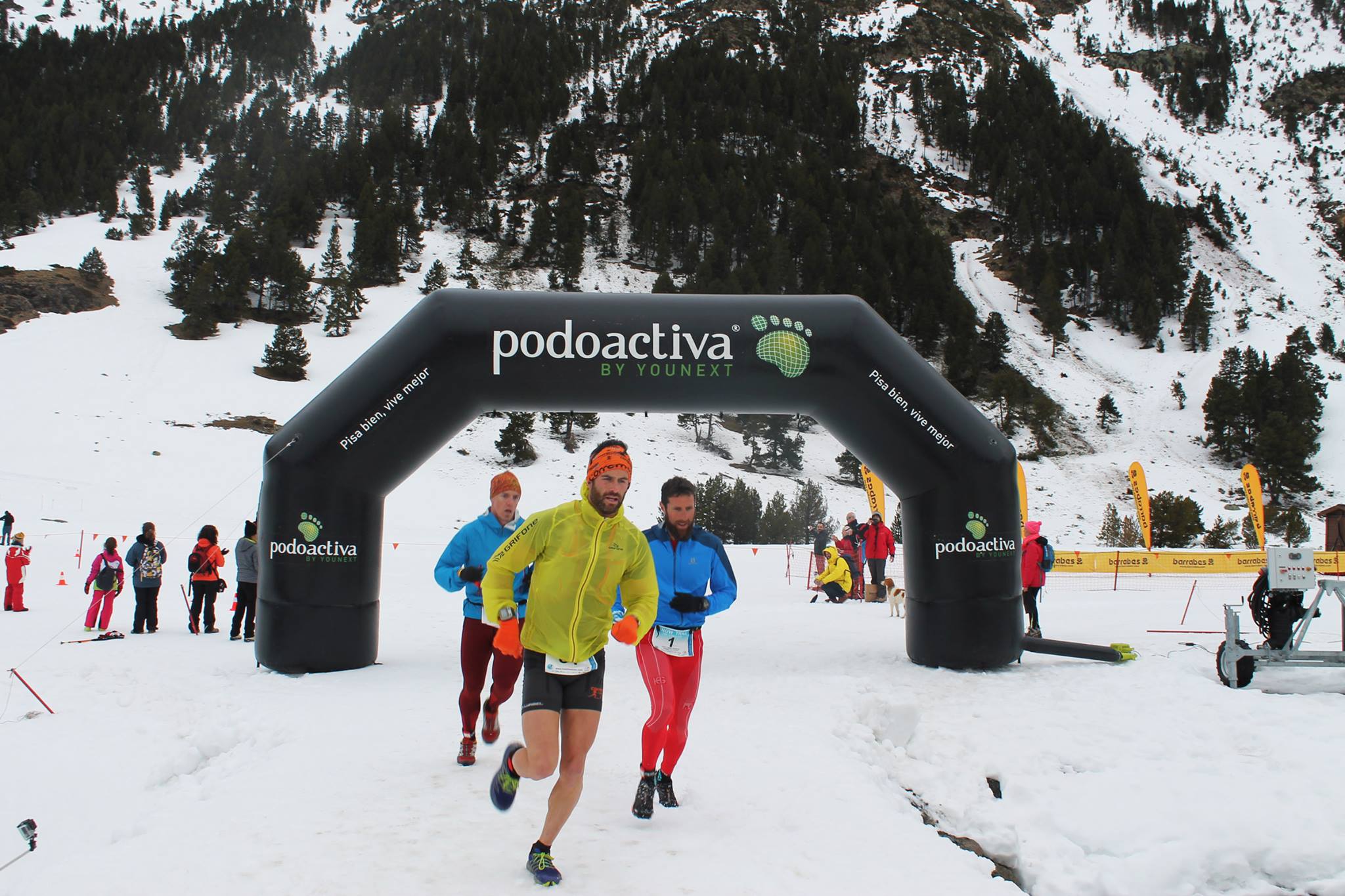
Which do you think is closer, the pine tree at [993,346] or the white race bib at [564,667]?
the white race bib at [564,667]

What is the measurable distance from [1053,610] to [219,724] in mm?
12600

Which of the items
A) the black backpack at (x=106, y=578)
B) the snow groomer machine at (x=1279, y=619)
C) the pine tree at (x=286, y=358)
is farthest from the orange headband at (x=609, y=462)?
the pine tree at (x=286, y=358)

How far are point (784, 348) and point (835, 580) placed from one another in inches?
318

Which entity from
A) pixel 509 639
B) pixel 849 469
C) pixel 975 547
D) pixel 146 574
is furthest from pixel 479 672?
pixel 849 469

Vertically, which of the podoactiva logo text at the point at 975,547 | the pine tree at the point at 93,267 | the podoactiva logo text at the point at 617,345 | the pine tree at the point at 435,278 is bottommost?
the podoactiva logo text at the point at 975,547

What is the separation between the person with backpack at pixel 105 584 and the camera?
10.3 meters

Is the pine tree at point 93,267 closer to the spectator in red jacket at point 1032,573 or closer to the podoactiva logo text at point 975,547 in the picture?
the spectator in red jacket at point 1032,573

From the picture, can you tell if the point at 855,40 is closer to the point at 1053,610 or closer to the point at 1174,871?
the point at 1053,610

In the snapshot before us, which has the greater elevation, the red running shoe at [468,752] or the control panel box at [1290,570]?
the control panel box at [1290,570]

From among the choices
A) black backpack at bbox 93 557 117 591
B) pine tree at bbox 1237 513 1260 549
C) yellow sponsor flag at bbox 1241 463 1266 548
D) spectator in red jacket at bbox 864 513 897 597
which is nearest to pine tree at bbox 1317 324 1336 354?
pine tree at bbox 1237 513 1260 549

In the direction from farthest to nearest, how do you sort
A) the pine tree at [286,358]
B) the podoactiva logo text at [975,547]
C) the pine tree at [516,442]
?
the pine tree at [286,358] < the pine tree at [516,442] < the podoactiva logo text at [975,547]

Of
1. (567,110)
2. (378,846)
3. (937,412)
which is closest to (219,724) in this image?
(378,846)

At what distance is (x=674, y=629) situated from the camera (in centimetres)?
424

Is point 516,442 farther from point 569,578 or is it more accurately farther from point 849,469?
point 569,578
